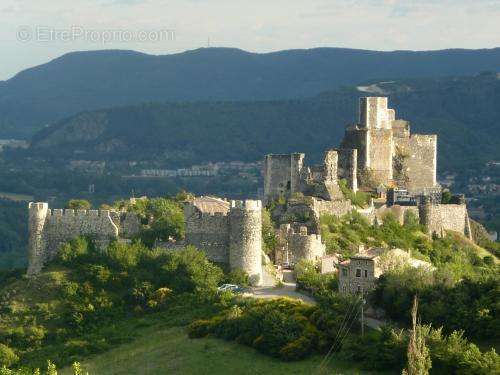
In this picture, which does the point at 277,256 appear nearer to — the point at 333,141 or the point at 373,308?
the point at 373,308

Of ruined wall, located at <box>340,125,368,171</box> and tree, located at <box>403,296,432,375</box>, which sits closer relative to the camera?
tree, located at <box>403,296,432,375</box>

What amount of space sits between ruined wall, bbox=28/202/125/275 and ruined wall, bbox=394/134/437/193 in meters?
15.4

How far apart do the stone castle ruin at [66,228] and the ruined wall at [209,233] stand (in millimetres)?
2699

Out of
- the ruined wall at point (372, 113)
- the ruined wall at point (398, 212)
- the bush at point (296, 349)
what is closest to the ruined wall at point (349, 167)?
the ruined wall at point (398, 212)

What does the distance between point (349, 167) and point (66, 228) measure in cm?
1339

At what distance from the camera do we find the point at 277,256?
53.5 meters

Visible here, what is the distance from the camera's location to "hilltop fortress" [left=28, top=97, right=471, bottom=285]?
50.6 meters

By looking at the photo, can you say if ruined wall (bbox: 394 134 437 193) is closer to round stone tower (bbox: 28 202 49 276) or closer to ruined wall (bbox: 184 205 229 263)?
ruined wall (bbox: 184 205 229 263)

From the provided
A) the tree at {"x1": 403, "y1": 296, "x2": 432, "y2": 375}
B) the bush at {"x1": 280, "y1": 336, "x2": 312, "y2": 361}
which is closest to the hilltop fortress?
the bush at {"x1": 280, "y1": 336, "x2": 312, "y2": 361}

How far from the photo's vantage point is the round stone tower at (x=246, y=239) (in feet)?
164

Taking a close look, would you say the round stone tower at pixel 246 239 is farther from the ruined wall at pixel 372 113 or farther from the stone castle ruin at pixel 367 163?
the ruined wall at pixel 372 113

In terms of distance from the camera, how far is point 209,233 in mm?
50844

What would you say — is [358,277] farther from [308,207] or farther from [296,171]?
[296,171]

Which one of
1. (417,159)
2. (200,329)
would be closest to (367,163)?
(417,159)
